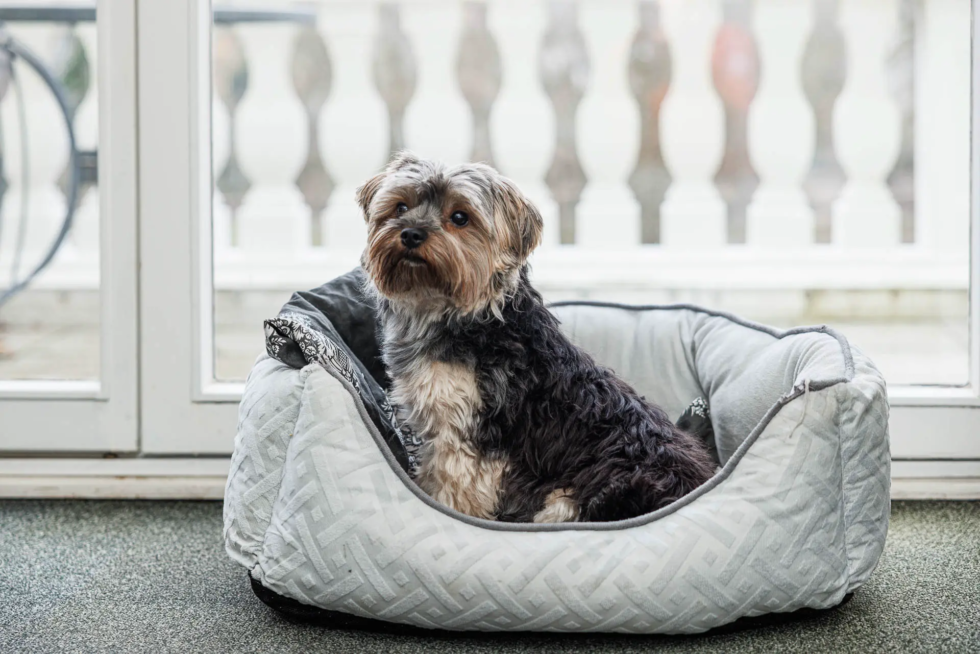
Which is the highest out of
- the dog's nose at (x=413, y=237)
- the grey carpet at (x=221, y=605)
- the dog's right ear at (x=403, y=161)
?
the dog's right ear at (x=403, y=161)

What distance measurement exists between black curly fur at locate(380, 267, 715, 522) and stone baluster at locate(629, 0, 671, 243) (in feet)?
5.89

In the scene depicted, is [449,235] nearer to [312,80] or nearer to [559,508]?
[559,508]

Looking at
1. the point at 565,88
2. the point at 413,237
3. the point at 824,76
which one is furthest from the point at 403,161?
the point at 824,76

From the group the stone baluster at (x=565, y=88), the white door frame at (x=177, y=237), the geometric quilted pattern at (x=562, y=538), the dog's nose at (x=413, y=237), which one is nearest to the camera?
the geometric quilted pattern at (x=562, y=538)

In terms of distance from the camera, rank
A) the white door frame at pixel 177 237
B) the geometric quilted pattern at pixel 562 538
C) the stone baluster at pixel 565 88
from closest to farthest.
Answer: the geometric quilted pattern at pixel 562 538 < the white door frame at pixel 177 237 < the stone baluster at pixel 565 88

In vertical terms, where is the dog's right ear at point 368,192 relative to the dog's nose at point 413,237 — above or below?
above

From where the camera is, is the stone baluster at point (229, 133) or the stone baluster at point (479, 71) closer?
the stone baluster at point (229, 133)

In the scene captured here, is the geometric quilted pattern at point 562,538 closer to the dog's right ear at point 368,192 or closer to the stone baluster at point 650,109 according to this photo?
the dog's right ear at point 368,192

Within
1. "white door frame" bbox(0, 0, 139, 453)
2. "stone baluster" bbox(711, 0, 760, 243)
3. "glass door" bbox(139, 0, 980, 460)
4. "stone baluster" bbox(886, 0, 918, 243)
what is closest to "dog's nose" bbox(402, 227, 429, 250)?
"white door frame" bbox(0, 0, 139, 453)

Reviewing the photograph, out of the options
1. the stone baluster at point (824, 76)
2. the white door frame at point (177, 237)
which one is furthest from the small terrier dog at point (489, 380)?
the stone baluster at point (824, 76)

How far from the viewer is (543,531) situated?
5.77 feet

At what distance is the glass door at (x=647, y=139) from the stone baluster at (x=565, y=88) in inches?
0.4

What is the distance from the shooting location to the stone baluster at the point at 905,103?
349 cm

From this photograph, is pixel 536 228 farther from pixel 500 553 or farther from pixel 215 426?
pixel 215 426
